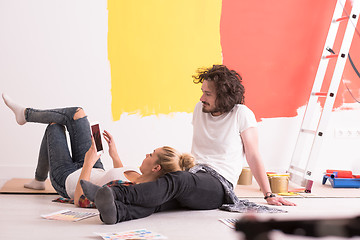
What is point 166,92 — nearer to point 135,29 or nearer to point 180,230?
point 135,29

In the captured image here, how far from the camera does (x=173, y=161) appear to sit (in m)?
2.24

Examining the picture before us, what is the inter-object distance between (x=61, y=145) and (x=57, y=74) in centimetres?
129

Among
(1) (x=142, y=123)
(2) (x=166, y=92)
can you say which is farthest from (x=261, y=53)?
(1) (x=142, y=123)

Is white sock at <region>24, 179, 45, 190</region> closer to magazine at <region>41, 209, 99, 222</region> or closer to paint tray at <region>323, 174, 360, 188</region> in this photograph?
magazine at <region>41, 209, 99, 222</region>

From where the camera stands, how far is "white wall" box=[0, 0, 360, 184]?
3648 mm

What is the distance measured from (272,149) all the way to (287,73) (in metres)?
0.69

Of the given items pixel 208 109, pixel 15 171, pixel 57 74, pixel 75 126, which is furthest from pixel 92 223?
pixel 57 74

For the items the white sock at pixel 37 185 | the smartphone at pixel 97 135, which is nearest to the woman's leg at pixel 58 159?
the smartphone at pixel 97 135

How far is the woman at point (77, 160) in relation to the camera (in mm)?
2252

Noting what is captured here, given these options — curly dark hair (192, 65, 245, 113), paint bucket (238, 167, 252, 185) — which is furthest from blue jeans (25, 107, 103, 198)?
paint bucket (238, 167, 252, 185)

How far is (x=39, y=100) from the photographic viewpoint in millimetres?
3688

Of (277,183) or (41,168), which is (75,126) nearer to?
(41,168)

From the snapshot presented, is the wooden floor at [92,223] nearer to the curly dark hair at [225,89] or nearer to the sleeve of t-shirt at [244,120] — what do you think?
the sleeve of t-shirt at [244,120]

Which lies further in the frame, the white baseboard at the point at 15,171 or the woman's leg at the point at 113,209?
the white baseboard at the point at 15,171
